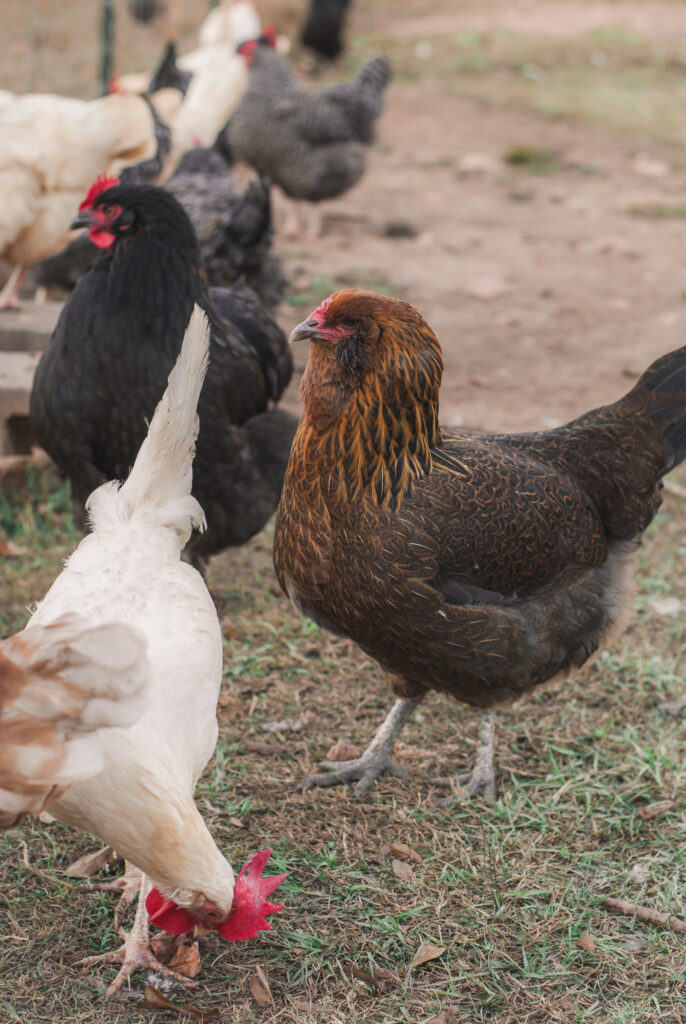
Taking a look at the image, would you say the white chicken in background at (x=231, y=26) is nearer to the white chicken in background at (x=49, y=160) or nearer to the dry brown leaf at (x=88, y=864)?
the white chicken in background at (x=49, y=160)

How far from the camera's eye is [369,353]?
8.64 ft

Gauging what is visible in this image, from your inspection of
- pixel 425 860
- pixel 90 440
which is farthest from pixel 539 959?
pixel 90 440

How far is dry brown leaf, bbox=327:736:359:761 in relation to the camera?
3.34 meters

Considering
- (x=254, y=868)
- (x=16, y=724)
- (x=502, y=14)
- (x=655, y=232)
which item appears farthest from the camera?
(x=502, y=14)

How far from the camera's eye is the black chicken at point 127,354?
3.47 meters

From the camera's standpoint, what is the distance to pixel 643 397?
320 cm

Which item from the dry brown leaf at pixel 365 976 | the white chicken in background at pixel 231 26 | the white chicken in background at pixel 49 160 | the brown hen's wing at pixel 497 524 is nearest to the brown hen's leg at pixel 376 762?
the brown hen's wing at pixel 497 524

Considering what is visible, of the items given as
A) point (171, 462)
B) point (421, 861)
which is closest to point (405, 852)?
point (421, 861)

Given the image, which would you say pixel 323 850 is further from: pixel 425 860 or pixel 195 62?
pixel 195 62

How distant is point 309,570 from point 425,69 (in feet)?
43.8

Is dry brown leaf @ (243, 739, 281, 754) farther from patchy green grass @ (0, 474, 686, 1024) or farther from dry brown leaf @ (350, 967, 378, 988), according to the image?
dry brown leaf @ (350, 967, 378, 988)

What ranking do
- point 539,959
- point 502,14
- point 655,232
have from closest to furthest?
point 539,959 < point 655,232 < point 502,14

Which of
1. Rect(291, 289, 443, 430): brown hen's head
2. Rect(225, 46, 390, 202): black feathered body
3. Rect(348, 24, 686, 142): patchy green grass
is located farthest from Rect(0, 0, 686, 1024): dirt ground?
Rect(348, 24, 686, 142): patchy green grass

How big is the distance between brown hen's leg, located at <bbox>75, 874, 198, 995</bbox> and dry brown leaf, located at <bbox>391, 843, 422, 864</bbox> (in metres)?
0.75
